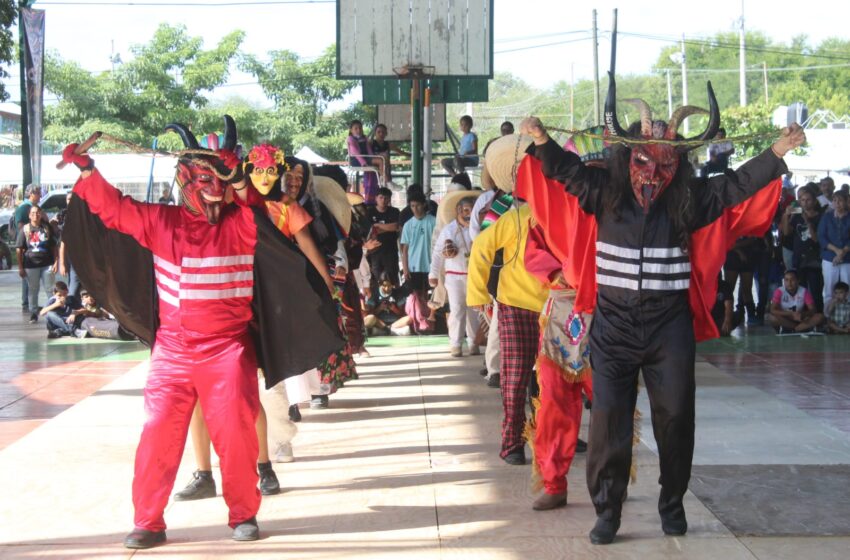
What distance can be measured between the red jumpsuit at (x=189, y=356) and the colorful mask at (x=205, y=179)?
0.06m

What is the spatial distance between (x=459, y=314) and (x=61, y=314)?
5554 mm

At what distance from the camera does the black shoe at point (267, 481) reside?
6418mm

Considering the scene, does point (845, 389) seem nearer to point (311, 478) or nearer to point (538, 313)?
point (538, 313)

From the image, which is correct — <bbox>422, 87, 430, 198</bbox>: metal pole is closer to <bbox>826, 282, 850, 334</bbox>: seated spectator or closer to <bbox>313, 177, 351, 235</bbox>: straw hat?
<bbox>826, 282, 850, 334</bbox>: seated spectator

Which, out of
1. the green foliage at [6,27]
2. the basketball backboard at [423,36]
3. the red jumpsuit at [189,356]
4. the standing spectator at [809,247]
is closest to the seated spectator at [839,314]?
the standing spectator at [809,247]

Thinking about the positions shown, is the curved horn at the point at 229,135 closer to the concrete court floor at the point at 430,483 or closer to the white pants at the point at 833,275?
the concrete court floor at the point at 430,483

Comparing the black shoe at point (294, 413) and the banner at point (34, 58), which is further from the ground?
the banner at point (34, 58)

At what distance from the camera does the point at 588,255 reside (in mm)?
5566

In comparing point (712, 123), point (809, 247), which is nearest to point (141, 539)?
point (712, 123)

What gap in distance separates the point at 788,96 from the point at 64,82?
52.3 m

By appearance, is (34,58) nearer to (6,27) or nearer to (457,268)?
(6,27)

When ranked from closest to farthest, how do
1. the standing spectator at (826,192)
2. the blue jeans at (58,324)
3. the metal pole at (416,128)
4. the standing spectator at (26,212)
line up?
the blue jeans at (58,324), the metal pole at (416,128), the standing spectator at (826,192), the standing spectator at (26,212)

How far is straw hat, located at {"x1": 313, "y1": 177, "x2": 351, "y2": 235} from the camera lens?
26.3ft

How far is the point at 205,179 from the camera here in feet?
17.7
